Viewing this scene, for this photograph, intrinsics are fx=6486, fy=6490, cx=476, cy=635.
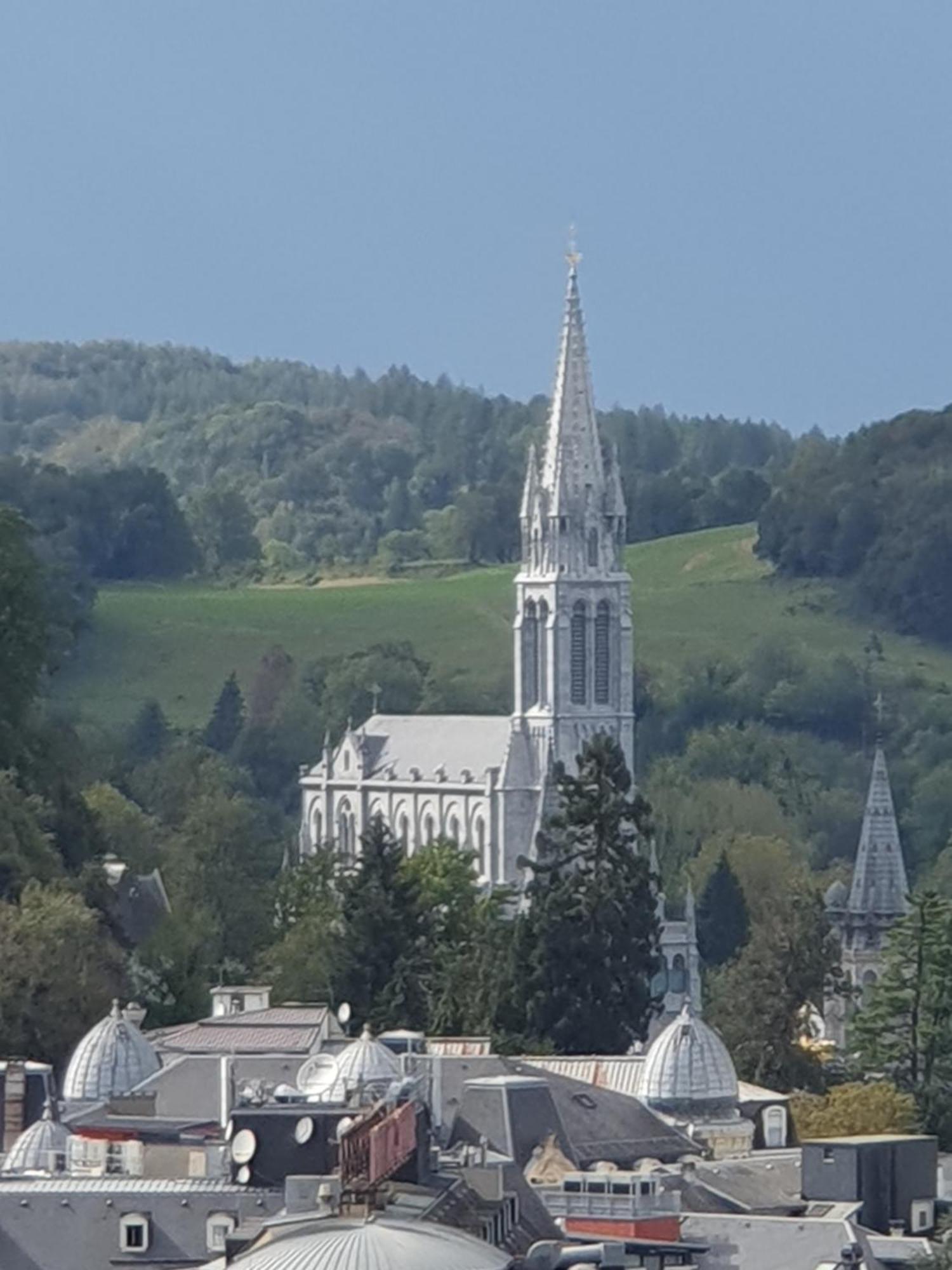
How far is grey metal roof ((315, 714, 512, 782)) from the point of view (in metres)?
194

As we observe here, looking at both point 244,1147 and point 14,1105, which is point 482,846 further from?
point 244,1147

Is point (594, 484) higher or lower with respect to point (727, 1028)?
higher

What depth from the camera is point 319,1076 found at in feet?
291

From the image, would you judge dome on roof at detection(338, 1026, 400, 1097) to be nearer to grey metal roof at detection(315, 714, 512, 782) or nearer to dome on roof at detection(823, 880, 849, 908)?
dome on roof at detection(823, 880, 849, 908)

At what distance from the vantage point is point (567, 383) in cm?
19500

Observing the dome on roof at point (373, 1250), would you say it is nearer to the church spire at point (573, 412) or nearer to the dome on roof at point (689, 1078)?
the dome on roof at point (689, 1078)

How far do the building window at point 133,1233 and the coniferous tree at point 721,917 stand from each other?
305ft

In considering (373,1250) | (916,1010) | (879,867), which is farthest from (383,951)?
(373,1250)

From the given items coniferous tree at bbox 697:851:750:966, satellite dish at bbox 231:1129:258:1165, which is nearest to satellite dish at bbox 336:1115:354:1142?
satellite dish at bbox 231:1129:258:1165

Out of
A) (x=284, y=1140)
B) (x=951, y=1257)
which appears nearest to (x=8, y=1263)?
(x=284, y=1140)

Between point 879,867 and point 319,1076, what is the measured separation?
82986mm

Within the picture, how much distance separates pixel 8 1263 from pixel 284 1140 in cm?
437

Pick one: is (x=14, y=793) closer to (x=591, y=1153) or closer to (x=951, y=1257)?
(x=591, y=1153)

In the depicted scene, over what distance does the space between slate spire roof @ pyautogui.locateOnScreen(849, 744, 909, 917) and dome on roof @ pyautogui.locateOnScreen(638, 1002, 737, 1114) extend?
226 ft
